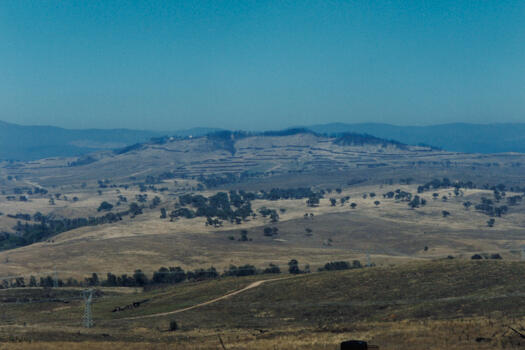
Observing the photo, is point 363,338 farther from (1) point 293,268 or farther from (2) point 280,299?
(1) point 293,268

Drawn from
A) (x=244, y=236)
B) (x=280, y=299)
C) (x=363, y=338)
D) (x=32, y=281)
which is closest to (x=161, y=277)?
(x=32, y=281)

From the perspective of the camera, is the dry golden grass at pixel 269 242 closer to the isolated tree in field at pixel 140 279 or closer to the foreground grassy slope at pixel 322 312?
the isolated tree in field at pixel 140 279

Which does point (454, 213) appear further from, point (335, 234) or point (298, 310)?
point (298, 310)

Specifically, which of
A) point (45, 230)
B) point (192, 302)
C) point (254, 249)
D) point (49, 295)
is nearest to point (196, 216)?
point (45, 230)

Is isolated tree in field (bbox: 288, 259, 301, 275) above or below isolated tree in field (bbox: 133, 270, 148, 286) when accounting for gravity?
above

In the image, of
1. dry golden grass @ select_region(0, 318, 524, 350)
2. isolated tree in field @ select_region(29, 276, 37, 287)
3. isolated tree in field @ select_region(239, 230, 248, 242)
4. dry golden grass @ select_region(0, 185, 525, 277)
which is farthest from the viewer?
isolated tree in field @ select_region(239, 230, 248, 242)

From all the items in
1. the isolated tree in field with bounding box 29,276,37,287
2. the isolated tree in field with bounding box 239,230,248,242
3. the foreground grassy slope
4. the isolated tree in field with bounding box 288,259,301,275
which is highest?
the foreground grassy slope

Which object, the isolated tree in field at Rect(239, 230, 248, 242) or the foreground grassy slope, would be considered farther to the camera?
the isolated tree in field at Rect(239, 230, 248, 242)

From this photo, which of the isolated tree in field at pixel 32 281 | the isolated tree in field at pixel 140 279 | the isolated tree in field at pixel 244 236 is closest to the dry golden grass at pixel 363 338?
the isolated tree in field at pixel 140 279

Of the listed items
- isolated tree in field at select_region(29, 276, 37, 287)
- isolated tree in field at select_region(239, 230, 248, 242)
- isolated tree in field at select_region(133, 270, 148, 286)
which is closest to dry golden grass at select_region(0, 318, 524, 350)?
isolated tree in field at select_region(133, 270, 148, 286)

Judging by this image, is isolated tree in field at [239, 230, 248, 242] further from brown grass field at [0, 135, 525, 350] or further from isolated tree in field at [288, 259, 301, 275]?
isolated tree in field at [288, 259, 301, 275]

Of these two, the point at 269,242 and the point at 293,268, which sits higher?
the point at 293,268
